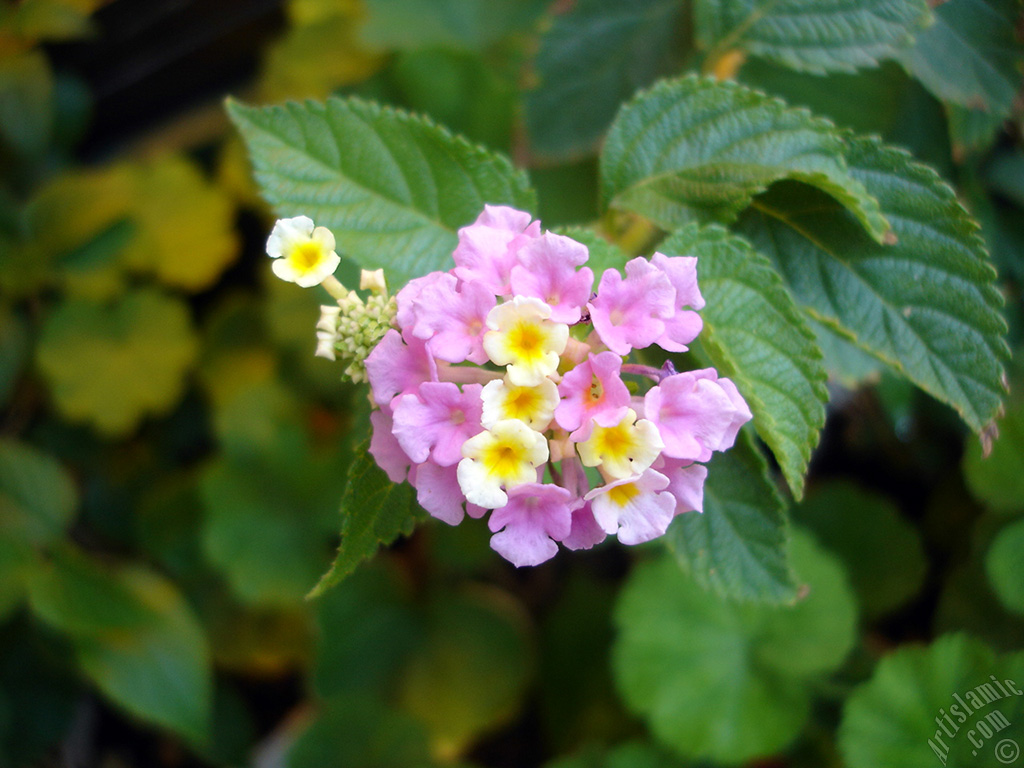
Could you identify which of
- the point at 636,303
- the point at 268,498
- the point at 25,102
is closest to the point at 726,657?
the point at 636,303

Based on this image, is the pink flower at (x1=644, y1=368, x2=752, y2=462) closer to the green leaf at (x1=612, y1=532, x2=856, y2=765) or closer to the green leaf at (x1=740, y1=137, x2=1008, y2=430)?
the green leaf at (x1=740, y1=137, x2=1008, y2=430)

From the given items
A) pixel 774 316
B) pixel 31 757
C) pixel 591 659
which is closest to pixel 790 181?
pixel 774 316

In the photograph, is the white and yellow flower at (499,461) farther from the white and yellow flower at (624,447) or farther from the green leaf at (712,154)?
the green leaf at (712,154)

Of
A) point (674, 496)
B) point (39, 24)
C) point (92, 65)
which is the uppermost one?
point (674, 496)

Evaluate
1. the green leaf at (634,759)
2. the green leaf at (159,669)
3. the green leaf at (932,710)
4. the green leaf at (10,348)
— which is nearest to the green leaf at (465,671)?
the green leaf at (634,759)

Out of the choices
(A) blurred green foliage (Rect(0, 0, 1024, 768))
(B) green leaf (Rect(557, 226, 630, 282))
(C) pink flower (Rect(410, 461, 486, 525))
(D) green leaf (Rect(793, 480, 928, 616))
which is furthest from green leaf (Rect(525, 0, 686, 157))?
(D) green leaf (Rect(793, 480, 928, 616))

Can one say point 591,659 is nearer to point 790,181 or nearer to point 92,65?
point 790,181
